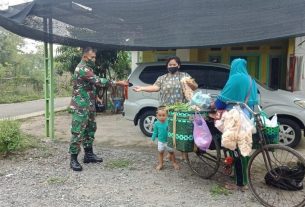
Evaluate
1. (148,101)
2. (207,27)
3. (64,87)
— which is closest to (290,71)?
(148,101)

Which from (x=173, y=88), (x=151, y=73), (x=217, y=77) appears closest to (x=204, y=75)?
(x=217, y=77)

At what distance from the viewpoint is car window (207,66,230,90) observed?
757cm

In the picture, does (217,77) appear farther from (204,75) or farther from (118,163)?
(118,163)

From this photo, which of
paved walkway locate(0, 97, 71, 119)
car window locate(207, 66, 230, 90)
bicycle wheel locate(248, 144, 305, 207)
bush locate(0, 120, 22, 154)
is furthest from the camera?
paved walkway locate(0, 97, 71, 119)

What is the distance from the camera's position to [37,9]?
604 cm

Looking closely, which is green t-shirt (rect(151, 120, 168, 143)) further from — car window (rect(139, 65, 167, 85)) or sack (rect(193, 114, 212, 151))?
car window (rect(139, 65, 167, 85))

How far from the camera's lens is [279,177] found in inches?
172

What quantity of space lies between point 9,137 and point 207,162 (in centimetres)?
331

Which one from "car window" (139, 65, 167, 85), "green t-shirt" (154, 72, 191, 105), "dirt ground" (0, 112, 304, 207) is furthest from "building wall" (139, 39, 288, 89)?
"green t-shirt" (154, 72, 191, 105)

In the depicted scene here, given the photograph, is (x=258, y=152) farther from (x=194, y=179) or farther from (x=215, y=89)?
(x=215, y=89)

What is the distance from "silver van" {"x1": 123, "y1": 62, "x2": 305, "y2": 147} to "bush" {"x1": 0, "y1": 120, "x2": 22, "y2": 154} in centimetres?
223

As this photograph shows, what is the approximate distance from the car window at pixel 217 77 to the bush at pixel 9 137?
12.7 ft

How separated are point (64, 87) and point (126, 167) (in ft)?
59.1

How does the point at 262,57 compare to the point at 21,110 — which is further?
the point at 21,110
